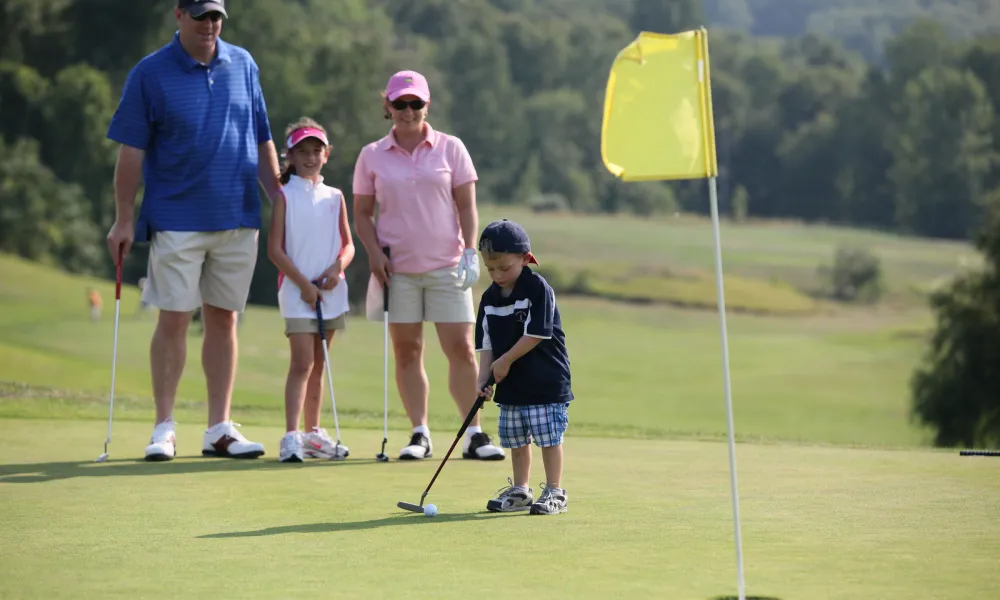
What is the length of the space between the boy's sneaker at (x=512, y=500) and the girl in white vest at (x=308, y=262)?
1911 millimetres

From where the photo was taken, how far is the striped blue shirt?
7.73 meters

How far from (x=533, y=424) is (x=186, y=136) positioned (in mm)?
2686

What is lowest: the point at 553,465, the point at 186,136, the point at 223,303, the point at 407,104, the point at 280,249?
the point at 553,465

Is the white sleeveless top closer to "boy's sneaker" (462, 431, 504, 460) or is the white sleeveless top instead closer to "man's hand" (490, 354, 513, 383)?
"boy's sneaker" (462, 431, 504, 460)

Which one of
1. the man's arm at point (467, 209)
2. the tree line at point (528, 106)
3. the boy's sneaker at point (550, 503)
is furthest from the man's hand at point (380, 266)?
the tree line at point (528, 106)

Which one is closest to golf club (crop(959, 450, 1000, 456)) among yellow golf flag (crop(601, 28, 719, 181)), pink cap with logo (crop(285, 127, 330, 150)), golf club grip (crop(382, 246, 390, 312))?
golf club grip (crop(382, 246, 390, 312))

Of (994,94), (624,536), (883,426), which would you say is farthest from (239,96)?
(994,94)

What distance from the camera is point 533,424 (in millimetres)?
6254

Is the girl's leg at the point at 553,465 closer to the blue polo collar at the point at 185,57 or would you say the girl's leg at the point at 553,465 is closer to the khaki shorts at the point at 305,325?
the khaki shorts at the point at 305,325

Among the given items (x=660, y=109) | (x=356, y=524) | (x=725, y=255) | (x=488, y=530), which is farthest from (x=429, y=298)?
(x=725, y=255)

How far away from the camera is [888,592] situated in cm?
429

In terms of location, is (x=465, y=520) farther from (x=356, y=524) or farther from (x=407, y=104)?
(x=407, y=104)

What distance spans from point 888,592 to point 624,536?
1199 mm

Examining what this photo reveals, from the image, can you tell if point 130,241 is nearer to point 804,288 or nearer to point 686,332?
point 686,332
